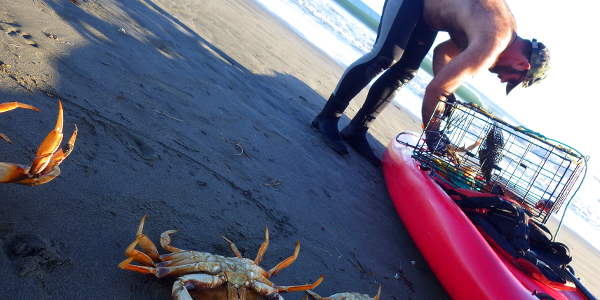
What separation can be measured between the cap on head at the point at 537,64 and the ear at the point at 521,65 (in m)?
0.03

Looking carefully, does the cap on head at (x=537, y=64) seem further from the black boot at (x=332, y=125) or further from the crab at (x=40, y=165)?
the crab at (x=40, y=165)

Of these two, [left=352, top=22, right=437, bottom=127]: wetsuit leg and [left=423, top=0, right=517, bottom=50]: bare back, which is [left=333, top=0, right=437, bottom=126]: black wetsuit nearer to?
[left=352, top=22, right=437, bottom=127]: wetsuit leg

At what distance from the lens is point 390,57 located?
3863mm

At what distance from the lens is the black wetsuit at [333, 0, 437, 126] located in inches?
148

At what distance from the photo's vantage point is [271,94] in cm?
476

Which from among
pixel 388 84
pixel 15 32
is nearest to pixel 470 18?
pixel 388 84

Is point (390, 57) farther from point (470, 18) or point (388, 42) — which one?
point (470, 18)

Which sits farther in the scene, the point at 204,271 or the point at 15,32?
the point at 15,32

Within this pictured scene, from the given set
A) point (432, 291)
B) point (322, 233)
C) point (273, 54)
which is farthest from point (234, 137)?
point (273, 54)

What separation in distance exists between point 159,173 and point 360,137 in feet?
9.66

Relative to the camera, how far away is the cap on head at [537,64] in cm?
323

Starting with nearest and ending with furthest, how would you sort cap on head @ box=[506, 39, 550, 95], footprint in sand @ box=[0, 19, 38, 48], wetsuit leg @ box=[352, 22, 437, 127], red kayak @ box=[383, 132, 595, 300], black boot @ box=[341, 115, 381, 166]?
red kayak @ box=[383, 132, 595, 300] → footprint in sand @ box=[0, 19, 38, 48] → cap on head @ box=[506, 39, 550, 95] → wetsuit leg @ box=[352, 22, 437, 127] → black boot @ box=[341, 115, 381, 166]

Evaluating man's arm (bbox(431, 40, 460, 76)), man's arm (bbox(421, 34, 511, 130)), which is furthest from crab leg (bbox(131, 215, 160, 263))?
man's arm (bbox(431, 40, 460, 76))

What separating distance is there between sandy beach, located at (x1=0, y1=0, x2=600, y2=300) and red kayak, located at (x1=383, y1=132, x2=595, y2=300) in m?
0.21
